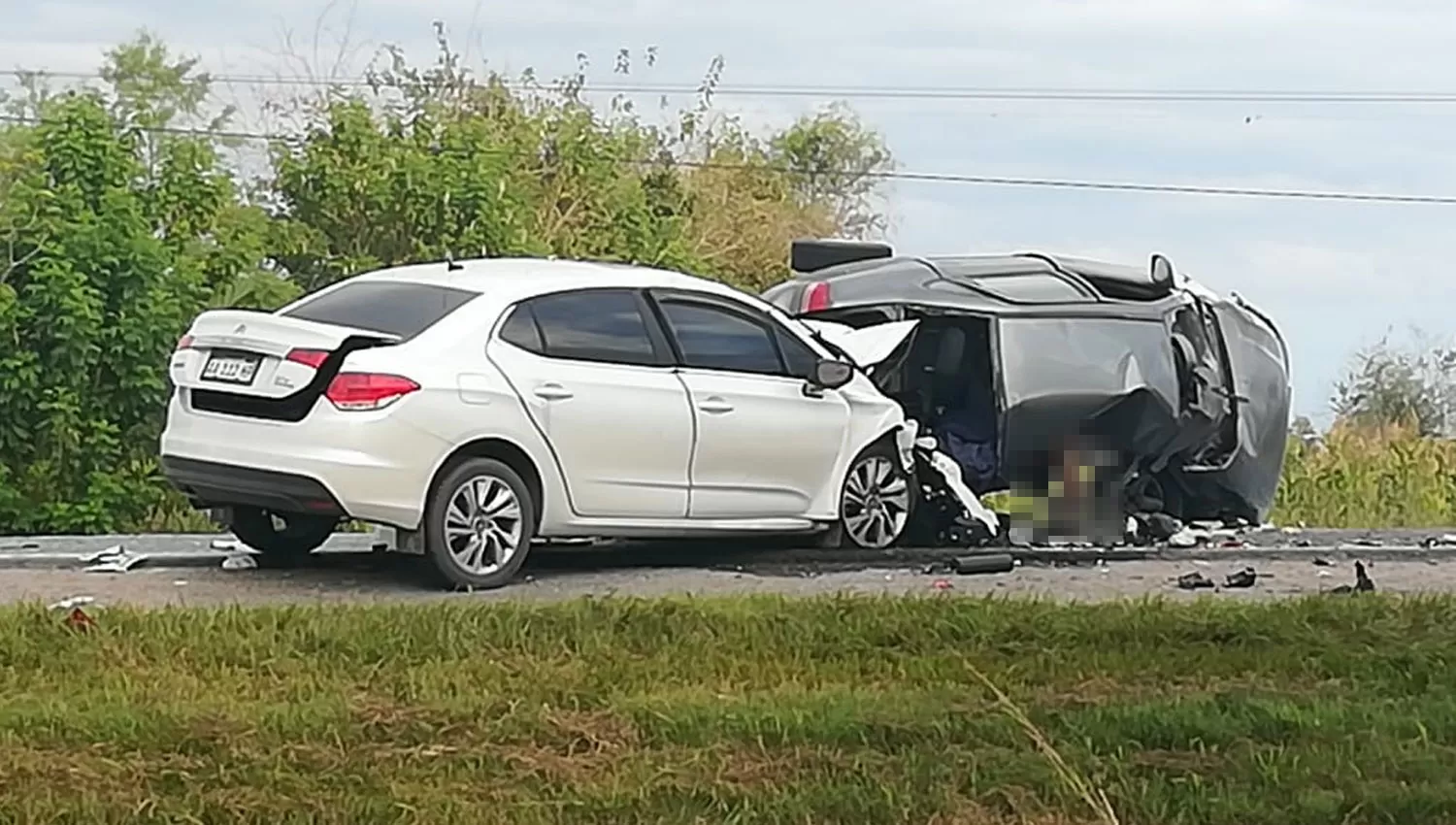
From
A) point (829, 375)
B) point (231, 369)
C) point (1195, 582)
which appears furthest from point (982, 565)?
point (231, 369)

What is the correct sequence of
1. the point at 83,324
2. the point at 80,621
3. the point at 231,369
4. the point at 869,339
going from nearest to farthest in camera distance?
the point at 80,621, the point at 231,369, the point at 869,339, the point at 83,324

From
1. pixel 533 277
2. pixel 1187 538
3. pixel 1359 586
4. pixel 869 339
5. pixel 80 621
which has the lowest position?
pixel 1187 538

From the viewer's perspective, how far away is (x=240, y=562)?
1090 centimetres

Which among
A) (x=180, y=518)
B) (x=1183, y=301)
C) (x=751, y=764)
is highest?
(x=1183, y=301)

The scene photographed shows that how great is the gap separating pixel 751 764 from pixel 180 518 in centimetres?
1119

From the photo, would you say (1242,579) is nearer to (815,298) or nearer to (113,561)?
(815,298)

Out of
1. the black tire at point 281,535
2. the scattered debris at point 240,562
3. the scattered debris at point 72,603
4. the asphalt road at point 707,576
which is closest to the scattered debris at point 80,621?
the scattered debris at point 72,603

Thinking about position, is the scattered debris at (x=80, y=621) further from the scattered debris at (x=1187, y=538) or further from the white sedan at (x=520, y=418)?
the scattered debris at (x=1187, y=538)

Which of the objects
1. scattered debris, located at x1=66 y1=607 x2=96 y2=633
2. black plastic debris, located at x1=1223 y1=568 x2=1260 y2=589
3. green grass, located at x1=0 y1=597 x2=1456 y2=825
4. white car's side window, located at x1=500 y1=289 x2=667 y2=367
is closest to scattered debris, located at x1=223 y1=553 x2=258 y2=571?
white car's side window, located at x1=500 y1=289 x2=667 y2=367

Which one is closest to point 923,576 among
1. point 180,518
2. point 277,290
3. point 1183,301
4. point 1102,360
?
point 1102,360

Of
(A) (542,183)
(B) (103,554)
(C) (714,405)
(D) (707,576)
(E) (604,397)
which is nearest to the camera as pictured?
(E) (604,397)

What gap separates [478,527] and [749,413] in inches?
67.1

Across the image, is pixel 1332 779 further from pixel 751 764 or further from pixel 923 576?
pixel 923 576

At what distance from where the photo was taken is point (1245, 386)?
13367mm
